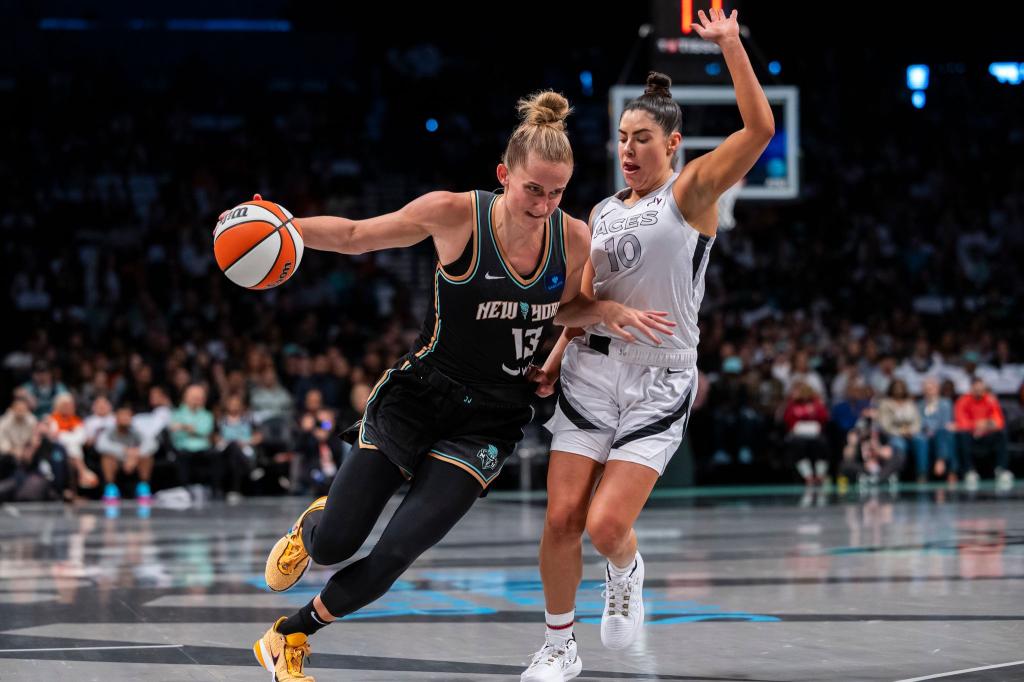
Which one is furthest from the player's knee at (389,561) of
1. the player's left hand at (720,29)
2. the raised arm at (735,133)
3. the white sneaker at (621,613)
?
the player's left hand at (720,29)

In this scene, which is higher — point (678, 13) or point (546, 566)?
point (678, 13)

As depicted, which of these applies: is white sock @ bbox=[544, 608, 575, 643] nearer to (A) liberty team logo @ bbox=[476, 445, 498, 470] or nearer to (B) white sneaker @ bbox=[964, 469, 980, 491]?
(A) liberty team logo @ bbox=[476, 445, 498, 470]

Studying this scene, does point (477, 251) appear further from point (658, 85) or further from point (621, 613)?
point (621, 613)

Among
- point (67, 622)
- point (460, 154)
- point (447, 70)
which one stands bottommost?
point (67, 622)

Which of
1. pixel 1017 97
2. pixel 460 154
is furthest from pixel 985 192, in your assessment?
pixel 460 154

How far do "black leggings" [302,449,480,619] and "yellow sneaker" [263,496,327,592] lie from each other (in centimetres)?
6

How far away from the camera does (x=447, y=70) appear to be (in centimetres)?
2372

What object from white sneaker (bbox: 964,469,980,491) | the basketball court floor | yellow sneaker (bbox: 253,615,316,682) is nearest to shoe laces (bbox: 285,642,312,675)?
yellow sneaker (bbox: 253,615,316,682)

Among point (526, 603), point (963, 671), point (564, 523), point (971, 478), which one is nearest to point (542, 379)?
point (564, 523)

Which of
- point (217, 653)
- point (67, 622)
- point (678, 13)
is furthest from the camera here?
point (678, 13)

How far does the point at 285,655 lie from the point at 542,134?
2025 millimetres

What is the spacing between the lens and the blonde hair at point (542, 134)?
183 inches

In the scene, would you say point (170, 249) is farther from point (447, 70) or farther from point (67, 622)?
point (67, 622)

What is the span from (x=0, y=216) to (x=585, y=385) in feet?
54.1
